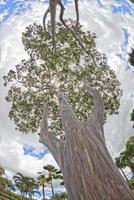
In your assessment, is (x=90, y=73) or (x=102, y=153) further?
(x=90, y=73)

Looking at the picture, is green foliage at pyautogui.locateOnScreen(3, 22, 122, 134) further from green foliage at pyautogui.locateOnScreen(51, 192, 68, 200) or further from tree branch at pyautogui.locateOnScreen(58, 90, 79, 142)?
green foliage at pyautogui.locateOnScreen(51, 192, 68, 200)

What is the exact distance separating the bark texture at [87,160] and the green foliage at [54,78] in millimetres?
9000

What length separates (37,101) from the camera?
1562 centimetres

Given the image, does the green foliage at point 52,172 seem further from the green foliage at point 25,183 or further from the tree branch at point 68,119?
the tree branch at point 68,119

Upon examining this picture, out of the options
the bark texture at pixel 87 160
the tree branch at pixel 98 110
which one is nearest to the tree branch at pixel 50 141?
the bark texture at pixel 87 160

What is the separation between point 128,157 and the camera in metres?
32.4

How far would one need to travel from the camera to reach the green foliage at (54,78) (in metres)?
15.7

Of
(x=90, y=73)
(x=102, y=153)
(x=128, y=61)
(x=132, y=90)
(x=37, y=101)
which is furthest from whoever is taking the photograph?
(x=128, y=61)

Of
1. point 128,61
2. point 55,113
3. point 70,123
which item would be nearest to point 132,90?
point 128,61

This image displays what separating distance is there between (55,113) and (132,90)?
847 centimetres

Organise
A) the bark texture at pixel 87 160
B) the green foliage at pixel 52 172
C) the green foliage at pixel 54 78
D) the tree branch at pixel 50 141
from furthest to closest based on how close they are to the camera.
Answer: the green foliage at pixel 52 172
the green foliage at pixel 54 78
the tree branch at pixel 50 141
the bark texture at pixel 87 160

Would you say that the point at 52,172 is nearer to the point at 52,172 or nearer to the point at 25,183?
the point at 52,172

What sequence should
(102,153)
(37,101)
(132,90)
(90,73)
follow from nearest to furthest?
(102,153) < (37,101) < (90,73) < (132,90)

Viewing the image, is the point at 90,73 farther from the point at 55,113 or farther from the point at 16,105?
the point at 16,105
